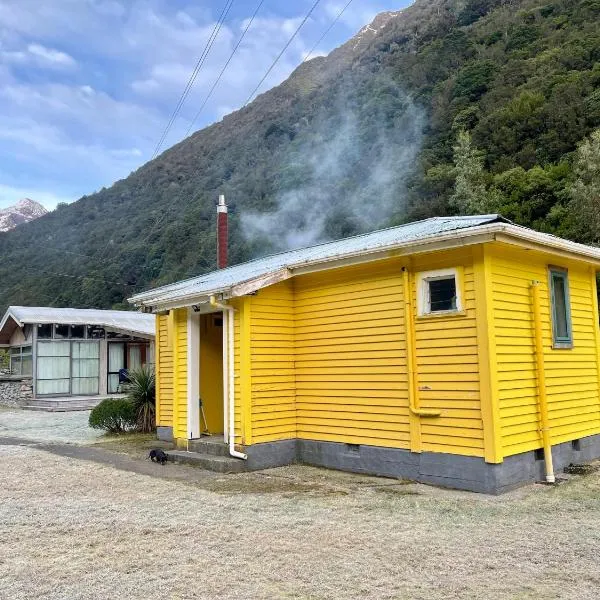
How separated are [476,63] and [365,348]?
142ft

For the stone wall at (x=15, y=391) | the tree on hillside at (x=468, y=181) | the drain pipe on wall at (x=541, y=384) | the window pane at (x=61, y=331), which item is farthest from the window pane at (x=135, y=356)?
the drain pipe on wall at (x=541, y=384)

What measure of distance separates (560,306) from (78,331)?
18.2 metres

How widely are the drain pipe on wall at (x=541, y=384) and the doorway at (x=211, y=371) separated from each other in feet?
17.6

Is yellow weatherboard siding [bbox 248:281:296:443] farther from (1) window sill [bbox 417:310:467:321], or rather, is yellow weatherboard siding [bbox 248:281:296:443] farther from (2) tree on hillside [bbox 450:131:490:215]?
(2) tree on hillside [bbox 450:131:490:215]

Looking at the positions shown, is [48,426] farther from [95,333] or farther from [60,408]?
[95,333]

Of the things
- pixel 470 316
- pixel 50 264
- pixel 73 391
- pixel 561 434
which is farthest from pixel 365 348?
pixel 50 264

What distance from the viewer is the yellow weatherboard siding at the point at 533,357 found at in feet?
22.6

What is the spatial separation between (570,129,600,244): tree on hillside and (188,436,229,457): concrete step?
18092mm

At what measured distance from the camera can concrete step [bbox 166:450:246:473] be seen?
815 cm

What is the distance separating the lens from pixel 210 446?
8922mm

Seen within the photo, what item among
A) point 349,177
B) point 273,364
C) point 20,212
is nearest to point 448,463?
point 273,364

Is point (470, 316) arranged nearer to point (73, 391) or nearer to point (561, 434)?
point (561, 434)

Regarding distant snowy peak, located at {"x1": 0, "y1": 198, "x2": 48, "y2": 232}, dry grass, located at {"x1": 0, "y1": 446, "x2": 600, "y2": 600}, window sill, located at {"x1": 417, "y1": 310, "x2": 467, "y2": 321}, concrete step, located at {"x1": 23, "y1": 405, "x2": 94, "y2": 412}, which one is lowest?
dry grass, located at {"x1": 0, "y1": 446, "x2": 600, "y2": 600}

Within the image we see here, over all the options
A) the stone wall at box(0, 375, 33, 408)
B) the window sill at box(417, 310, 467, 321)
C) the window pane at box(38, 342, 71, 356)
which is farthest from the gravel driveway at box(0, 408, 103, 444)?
the window sill at box(417, 310, 467, 321)
